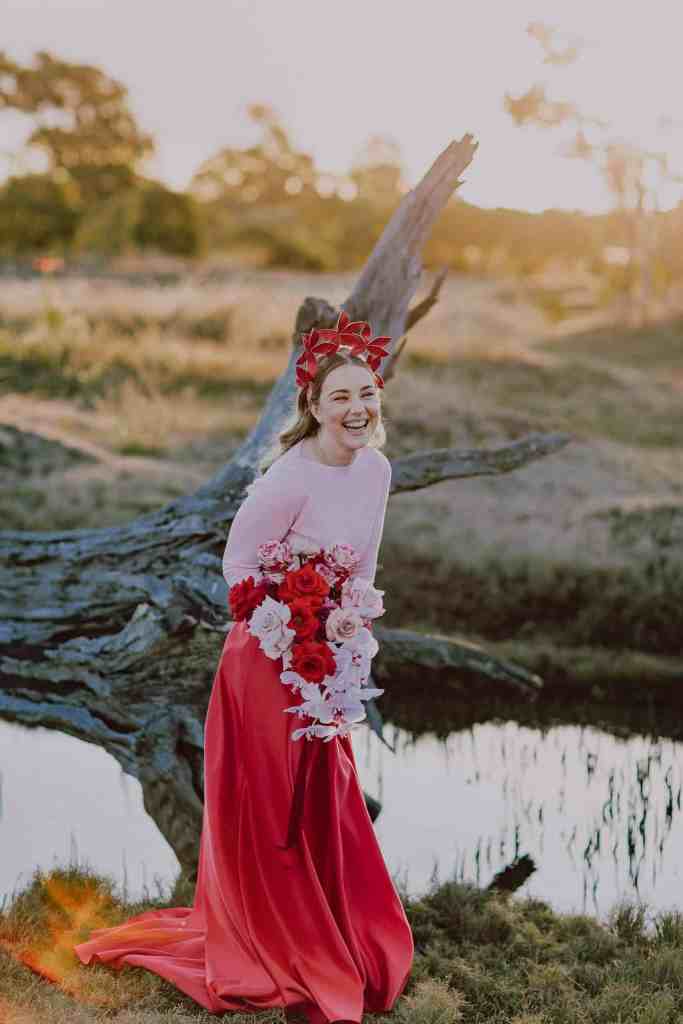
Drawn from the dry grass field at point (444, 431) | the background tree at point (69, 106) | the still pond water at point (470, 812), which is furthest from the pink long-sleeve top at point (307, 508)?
the background tree at point (69, 106)

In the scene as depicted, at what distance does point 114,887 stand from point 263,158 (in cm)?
5917

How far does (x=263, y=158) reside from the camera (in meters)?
61.4

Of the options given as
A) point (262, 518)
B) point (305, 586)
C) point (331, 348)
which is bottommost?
point (305, 586)

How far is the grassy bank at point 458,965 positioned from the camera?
423cm

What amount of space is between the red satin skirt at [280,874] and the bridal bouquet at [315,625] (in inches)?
7.3

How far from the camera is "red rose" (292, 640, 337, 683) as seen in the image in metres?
3.97

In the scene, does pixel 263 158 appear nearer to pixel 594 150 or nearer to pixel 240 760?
pixel 594 150

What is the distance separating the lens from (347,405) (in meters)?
4.07

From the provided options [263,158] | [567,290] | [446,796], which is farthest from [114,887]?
[263,158]

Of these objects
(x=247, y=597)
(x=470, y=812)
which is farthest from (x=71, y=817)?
(x=247, y=597)

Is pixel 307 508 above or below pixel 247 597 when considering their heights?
above

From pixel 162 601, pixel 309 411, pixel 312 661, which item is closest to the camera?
pixel 312 661

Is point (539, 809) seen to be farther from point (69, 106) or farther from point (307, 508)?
point (69, 106)

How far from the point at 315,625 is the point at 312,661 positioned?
0.11 m
